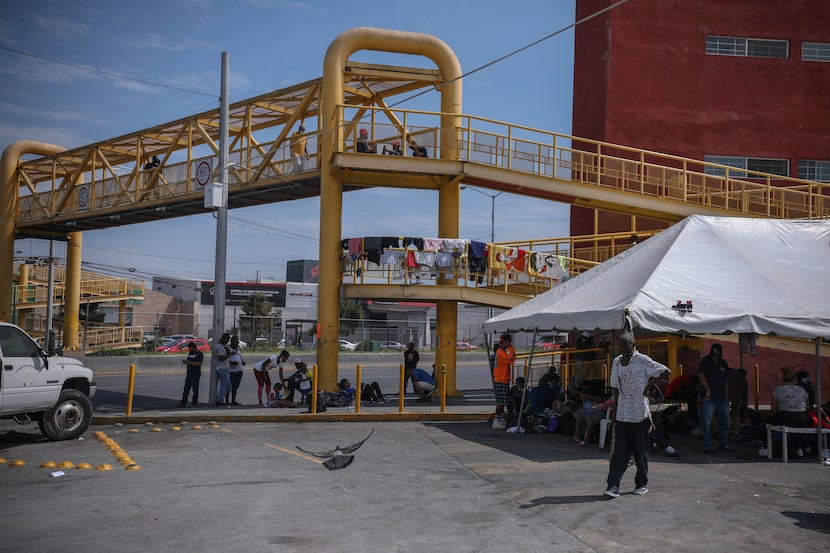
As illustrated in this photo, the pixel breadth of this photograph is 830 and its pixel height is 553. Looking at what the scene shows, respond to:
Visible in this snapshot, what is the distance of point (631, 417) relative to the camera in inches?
377

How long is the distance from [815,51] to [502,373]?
68.6 ft

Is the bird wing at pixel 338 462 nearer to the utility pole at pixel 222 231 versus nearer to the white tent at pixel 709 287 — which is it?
the white tent at pixel 709 287

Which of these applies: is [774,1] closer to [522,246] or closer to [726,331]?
[522,246]

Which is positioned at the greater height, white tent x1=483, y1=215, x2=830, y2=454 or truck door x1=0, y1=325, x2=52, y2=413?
white tent x1=483, y1=215, x2=830, y2=454

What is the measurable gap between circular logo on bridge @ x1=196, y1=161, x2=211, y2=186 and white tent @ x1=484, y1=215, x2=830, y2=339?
1352 cm

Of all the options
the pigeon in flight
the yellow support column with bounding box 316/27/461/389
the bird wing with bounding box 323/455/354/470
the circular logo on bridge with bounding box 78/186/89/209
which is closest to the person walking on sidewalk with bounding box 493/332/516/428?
the pigeon in flight

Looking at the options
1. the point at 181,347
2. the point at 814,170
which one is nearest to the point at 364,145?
the point at 814,170

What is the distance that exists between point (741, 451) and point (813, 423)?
4.18 feet

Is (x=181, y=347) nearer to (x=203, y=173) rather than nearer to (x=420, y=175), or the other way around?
(x=203, y=173)

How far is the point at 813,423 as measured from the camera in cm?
1341

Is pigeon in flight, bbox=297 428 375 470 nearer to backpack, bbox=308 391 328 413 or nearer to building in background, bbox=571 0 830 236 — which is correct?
backpack, bbox=308 391 328 413

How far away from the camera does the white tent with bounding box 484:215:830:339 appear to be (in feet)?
43.2

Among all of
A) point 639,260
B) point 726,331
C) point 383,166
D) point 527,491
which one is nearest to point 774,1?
point 383,166

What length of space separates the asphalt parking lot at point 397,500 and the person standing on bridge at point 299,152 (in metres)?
11.8
